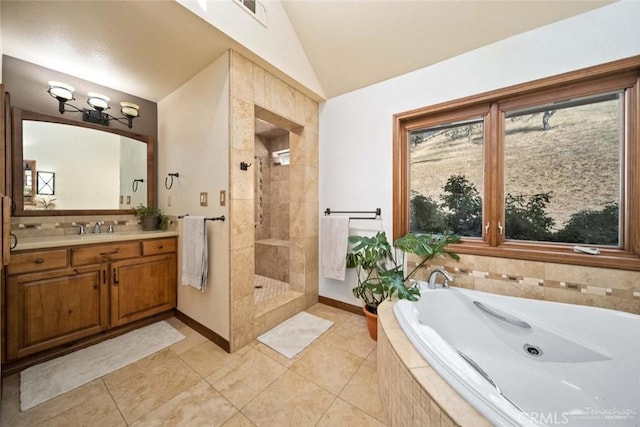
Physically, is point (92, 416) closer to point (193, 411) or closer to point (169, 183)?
point (193, 411)

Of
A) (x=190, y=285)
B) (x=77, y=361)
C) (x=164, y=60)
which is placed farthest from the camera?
(x=190, y=285)

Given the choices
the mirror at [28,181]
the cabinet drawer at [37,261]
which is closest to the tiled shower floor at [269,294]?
the cabinet drawer at [37,261]

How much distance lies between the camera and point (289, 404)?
50.5 inches

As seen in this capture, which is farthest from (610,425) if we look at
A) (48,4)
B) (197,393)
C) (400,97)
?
(48,4)

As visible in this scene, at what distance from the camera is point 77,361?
160 cm

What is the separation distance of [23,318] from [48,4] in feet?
6.51

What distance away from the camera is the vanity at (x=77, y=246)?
153cm

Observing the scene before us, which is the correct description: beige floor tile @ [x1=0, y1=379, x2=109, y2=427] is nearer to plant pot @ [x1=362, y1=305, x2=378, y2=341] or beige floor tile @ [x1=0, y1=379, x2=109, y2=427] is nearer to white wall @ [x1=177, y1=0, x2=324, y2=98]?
plant pot @ [x1=362, y1=305, x2=378, y2=341]

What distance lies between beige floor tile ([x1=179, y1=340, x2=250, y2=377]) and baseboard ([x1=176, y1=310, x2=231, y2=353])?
0.03 meters

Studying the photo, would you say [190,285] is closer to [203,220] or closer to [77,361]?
[203,220]

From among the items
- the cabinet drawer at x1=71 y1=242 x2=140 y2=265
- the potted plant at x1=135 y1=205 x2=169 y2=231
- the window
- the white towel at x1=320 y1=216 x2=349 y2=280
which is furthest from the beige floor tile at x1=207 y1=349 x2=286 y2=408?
the potted plant at x1=135 y1=205 x2=169 y2=231

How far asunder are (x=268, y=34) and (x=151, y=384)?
2664 mm

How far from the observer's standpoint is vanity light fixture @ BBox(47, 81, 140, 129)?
183 cm

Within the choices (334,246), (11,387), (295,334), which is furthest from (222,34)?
(11,387)
